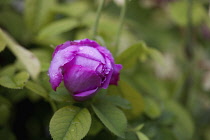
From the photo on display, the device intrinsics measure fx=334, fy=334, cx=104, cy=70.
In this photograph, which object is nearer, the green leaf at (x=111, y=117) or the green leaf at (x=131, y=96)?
the green leaf at (x=111, y=117)

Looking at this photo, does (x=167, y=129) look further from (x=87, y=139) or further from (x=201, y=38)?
(x=201, y=38)

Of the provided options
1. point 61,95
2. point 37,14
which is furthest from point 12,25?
point 61,95

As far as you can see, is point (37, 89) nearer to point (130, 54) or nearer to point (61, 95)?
point (61, 95)

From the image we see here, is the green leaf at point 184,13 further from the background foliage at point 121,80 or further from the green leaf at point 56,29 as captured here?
the green leaf at point 56,29

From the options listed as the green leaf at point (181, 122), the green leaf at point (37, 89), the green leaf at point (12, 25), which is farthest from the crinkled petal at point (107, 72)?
the green leaf at point (12, 25)

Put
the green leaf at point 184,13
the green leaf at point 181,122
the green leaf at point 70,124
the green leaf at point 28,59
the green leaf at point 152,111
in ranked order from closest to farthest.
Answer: the green leaf at point 70,124 → the green leaf at point 28,59 → the green leaf at point 152,111 → the green leaf at point 181,122 → the green leaf at point 184,13

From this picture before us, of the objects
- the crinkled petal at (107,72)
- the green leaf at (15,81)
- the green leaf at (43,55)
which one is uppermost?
the crinkled petal at (107,72)

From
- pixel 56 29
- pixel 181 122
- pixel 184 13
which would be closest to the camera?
pixel 56 29
